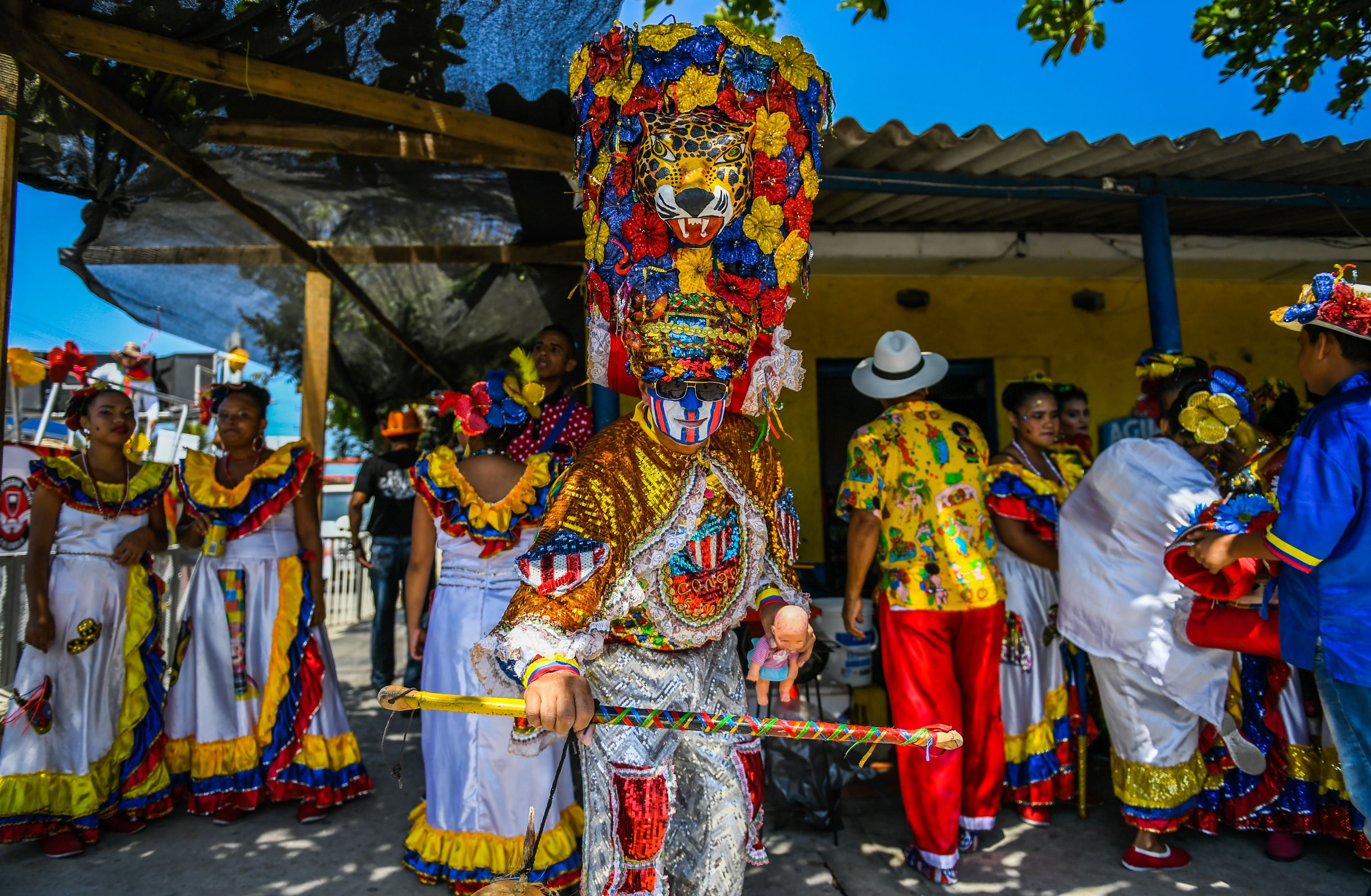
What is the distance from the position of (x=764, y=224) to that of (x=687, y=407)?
625 mm

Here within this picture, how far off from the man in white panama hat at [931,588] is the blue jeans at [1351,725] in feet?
4.48

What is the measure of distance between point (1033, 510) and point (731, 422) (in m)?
2.22

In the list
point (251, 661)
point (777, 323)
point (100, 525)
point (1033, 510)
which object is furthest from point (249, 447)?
point (1033, 510)

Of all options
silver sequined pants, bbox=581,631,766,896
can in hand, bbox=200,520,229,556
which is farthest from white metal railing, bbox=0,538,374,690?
silver sequined pants, bbox=581,631,766,896

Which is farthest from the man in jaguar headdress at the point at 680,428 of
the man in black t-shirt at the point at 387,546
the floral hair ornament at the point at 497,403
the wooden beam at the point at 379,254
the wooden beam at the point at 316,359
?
the man in black t-shirt at the point at 387,546

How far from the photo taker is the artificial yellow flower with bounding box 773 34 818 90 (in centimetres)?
243

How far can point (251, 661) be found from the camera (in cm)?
424

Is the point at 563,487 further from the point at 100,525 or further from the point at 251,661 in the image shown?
the point at 100,525

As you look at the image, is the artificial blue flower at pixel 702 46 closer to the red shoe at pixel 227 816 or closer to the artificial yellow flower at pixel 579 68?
the artificial yellow flower at pixel 579 68

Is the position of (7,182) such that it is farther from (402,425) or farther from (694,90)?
(402,425)

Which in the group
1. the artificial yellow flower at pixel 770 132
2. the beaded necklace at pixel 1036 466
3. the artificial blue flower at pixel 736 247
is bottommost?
the beaded necklace at pixel 1036 466

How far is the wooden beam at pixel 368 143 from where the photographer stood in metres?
4.26

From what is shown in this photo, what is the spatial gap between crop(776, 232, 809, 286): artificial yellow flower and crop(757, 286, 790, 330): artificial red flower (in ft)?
0.11

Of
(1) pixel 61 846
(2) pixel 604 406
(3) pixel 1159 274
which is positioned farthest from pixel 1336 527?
(1) pixel 61 846
